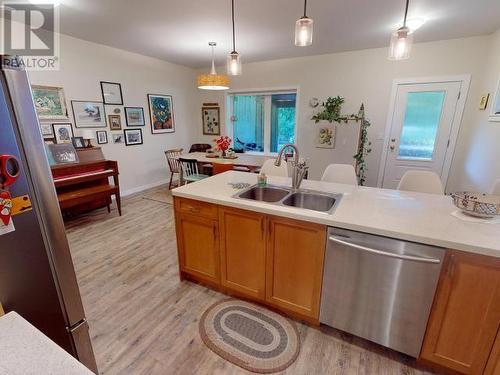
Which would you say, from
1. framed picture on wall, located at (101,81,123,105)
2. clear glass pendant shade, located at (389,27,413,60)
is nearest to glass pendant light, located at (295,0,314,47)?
clear glass pendant shade, located at (389,27,413,60)

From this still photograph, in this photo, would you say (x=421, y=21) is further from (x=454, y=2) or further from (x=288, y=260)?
(x=288, y=260)

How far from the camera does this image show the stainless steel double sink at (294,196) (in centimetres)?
182

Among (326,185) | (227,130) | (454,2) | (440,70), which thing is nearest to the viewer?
(326,185)

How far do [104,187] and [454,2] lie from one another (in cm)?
458

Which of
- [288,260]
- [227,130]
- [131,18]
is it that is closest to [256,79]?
[227,130]

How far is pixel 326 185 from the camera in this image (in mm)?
2104

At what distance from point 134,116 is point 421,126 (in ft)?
16.2

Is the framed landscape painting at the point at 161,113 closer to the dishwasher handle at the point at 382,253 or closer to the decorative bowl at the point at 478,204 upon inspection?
the dishwasher handle at the point at 382,253

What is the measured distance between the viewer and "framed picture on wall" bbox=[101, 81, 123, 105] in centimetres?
396

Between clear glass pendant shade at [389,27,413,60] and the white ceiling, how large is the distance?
0.92 metres

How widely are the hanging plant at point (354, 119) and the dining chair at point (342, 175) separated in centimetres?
Result: 199

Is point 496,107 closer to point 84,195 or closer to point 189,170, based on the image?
point 189,170

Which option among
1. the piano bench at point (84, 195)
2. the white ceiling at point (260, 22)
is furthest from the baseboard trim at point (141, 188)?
the white ceiling at point (260, 22)

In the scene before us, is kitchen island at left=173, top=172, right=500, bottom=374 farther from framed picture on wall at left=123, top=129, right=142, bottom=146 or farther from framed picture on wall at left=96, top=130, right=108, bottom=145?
framed picture on wall at left=123, top=129, right=142, bottom=146
